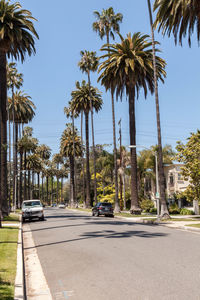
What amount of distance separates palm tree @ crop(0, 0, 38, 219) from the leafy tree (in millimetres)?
16749

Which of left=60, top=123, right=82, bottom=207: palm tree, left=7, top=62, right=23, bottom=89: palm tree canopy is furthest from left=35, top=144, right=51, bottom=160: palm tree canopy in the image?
left=7, top=62, right=23, bottom=89: palm tree canopy

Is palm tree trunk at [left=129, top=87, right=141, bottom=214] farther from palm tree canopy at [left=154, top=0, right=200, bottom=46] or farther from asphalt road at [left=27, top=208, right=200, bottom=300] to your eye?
asphalt road at [left=27, top=208, right=200, bottom=300]

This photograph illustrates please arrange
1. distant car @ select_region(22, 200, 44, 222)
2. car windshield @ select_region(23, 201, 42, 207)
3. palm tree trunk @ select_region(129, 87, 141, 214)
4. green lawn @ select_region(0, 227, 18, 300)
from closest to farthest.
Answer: green lawn @ select_region(0, 227, 18, 300)
distant car @ select_region(22, 200, 44, 222)
car windshield @ select_region(23, 201, 42, 207)
palm tree trunk @ select_region(129, 87, 141, 214)

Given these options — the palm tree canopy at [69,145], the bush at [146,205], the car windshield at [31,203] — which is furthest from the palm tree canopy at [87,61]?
the car windshield at [31,203]

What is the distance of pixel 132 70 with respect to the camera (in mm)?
34781

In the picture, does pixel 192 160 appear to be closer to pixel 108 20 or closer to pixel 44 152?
pixel 108 20

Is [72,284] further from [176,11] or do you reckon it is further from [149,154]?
[149,154]

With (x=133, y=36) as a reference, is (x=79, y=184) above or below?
below

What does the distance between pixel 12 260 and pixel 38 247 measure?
3.90 m

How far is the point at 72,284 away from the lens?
7.21 metres

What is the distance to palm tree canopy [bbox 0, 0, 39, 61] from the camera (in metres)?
30.2

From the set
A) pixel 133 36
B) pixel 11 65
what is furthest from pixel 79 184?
pixel 133 36

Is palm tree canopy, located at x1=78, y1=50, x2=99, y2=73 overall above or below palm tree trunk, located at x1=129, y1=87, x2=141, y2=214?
above

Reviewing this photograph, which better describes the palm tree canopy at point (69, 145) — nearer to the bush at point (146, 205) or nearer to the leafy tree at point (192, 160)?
the bush at point (146, 205)
